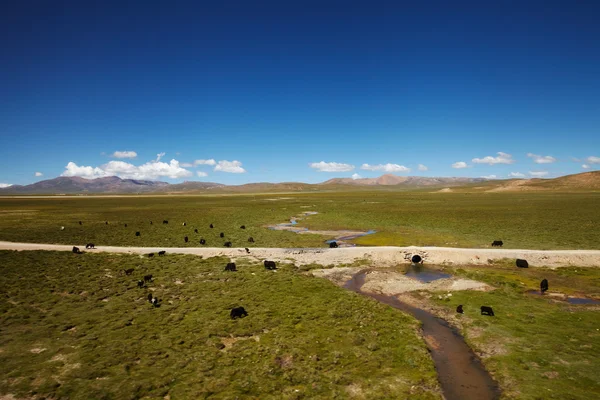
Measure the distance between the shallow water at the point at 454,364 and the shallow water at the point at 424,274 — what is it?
7954mm

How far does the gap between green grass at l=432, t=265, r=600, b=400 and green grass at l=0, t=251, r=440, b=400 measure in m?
3.77

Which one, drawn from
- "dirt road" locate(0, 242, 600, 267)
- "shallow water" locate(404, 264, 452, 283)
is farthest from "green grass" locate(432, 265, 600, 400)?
"dirt road" locate(0, 242, 600, 267)

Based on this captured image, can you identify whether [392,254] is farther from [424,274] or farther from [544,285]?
[544,285]

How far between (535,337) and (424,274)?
13.7 m

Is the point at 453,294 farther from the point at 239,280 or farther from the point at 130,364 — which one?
the point at 130,364

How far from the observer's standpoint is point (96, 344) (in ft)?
54.5

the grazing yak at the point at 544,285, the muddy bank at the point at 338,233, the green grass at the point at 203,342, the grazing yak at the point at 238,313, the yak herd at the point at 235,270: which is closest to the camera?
the green grass at the point at 203,342

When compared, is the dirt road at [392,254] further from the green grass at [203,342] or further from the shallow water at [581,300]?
the shallow water at [581,300]

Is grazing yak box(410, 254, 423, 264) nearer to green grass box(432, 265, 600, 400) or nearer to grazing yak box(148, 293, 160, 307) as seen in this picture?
green grass box(432, 265, 600, 400)

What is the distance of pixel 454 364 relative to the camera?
1552cm

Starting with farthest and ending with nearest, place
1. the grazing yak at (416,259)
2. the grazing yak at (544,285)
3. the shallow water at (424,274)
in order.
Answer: the grazing yak at (416,259)
the shallow water at (424,274)
the grazing yak at (544,285)

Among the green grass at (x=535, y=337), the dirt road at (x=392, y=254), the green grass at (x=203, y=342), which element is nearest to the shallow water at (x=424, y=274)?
the dirt road at (x=392, y=254)

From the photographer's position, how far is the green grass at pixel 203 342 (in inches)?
523

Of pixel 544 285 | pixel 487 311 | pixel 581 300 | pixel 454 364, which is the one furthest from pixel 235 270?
pixel 581 300
